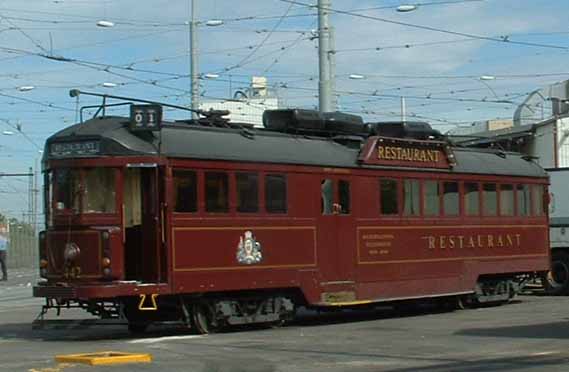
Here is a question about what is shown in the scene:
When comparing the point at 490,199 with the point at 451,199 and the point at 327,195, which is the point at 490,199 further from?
the point at 327,195

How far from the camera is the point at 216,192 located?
1764 centimetres

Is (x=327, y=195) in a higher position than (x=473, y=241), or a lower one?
higher

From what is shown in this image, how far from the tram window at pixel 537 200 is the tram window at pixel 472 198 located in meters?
2.37

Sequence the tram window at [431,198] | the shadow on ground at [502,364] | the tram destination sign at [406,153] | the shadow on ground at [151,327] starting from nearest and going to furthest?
1. the shadow on ground at [502,364]
2. the shadow on ground at [151,327]
3. the tram destination sign at [406,153]
4. the tram window at [431,198]

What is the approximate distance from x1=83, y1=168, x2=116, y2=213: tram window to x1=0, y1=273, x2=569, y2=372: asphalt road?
2093 mm

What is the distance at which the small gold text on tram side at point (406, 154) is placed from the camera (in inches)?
816

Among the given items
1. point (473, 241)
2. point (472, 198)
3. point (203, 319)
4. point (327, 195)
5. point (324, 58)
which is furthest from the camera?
point (324, 58)

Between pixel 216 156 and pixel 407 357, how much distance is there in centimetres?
519

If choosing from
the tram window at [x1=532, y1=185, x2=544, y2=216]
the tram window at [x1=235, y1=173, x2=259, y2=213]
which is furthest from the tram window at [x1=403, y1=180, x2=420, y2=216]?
the tram window at [x1=532, y1=185, x2=544, y2=216]

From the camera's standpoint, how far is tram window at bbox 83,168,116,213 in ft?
55.7

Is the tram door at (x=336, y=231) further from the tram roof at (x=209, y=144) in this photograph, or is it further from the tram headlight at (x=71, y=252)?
the tram headlight at (x=71, y=252)

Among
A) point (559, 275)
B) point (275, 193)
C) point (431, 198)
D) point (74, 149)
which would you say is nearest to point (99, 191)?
point (74, 149)

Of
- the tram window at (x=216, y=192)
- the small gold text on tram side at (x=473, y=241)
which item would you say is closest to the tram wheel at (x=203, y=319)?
the tram window at (x=216, y=192)

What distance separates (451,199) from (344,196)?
10.9ft
